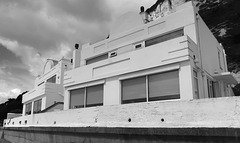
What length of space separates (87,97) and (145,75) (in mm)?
4162

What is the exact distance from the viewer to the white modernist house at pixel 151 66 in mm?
8164

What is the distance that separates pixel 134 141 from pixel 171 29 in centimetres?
649

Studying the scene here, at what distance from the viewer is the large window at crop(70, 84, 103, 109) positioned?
11.0 meters

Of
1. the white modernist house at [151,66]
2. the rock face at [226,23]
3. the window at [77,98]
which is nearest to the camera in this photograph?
the white modernist house at [151,66]

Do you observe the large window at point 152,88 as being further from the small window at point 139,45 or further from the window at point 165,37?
the window at point 165,37

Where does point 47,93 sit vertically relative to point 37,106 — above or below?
above

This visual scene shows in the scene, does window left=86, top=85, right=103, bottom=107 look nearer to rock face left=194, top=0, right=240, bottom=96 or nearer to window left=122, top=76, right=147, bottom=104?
window left=122, top=76, right=147, bottom=104

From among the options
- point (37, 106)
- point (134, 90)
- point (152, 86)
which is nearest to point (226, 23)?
point (37, 106)

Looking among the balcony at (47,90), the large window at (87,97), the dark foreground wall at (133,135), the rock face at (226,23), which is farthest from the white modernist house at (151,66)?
the rock face at (226,23)

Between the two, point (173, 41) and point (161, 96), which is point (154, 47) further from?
point (161, 96)

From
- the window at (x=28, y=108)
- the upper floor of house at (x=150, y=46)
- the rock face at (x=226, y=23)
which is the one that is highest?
the rock face at (x=226, y=23)

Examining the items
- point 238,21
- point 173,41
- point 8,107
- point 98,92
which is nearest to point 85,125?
point 98,92

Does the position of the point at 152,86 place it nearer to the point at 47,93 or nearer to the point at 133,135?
the point at 133,135

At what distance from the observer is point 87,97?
1159 cm
